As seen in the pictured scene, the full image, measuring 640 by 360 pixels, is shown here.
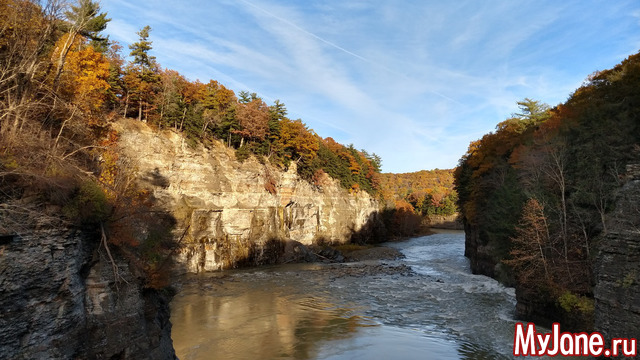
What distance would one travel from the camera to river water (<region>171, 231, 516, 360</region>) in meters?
14.0

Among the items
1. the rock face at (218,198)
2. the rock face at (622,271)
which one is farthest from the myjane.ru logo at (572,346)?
the rock face at (218,198)

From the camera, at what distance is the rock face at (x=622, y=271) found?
10867 millimetres

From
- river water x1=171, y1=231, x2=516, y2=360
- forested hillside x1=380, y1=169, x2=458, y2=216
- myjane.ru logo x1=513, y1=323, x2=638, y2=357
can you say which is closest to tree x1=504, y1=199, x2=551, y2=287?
river water x1=171, y1=231, x2=516, y2=360

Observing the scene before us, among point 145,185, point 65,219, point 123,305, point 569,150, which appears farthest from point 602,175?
point 145,185

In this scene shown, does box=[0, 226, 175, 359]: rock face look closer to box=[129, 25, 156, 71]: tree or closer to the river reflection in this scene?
the river reflection

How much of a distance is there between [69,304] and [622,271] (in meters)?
17.7

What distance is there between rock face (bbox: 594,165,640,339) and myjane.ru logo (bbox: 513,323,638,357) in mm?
344

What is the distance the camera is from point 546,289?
1638cm

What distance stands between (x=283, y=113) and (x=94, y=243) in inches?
1603

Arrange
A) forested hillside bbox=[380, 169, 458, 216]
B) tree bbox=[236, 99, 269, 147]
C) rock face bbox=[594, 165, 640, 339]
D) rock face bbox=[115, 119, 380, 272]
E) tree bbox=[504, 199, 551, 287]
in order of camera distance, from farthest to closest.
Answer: forested hillside bbox=[380, 169, 458, 216] → tree bbox=[236, 99, 269, 147] → rock face bbox=[115, 119, 380, 272] → tree bbox=[504, 199, 551, 287] → rock face bbox=[594, 165, 640, 339]

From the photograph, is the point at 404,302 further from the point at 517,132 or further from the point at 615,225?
the point at 517,132

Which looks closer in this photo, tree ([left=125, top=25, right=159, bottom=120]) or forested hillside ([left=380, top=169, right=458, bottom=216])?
tree ([left=125, top=25, right=159, bottom=120])

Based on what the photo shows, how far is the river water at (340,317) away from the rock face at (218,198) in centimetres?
430

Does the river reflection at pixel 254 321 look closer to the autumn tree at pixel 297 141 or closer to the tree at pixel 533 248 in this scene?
the tree at pixel 533 248
